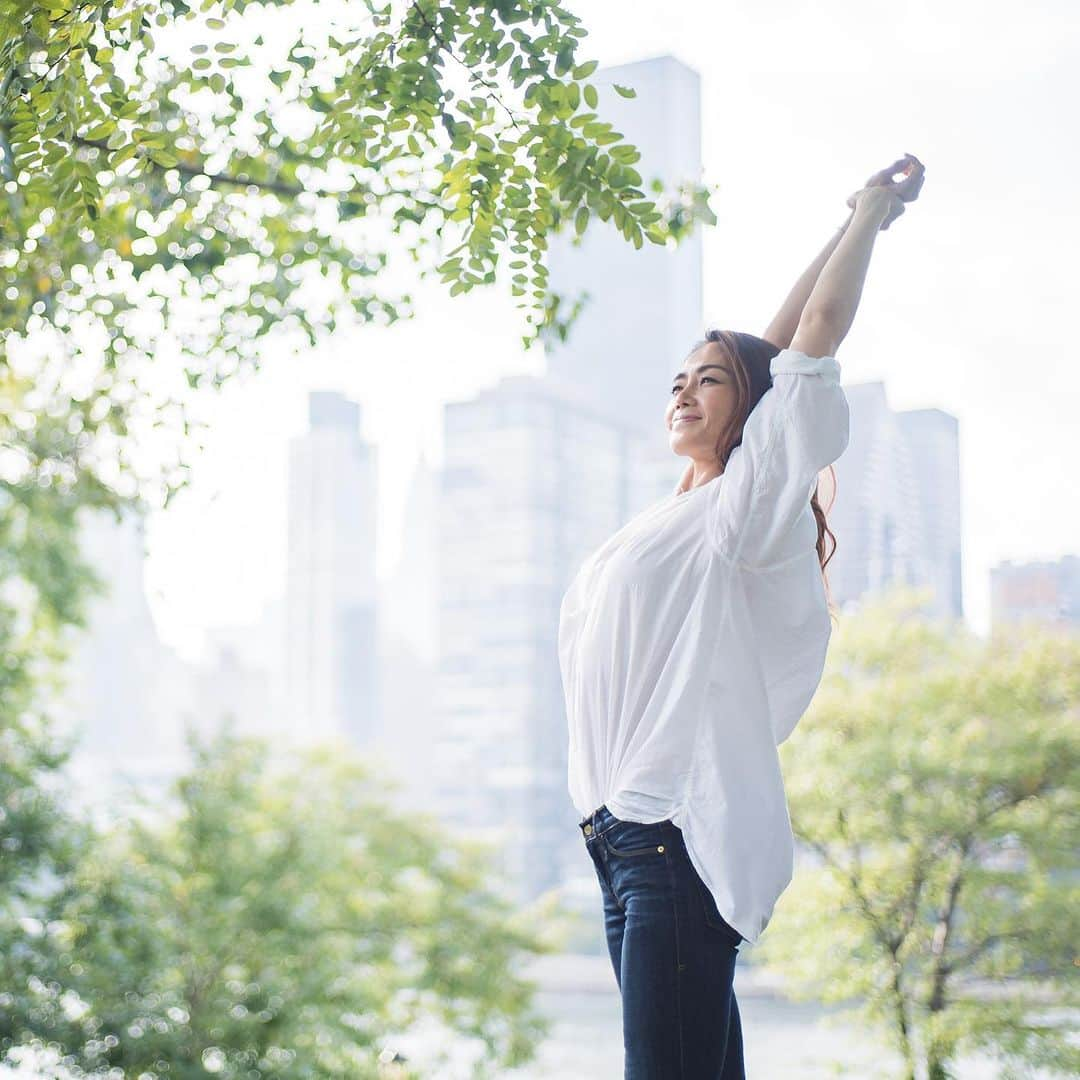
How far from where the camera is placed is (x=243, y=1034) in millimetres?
6676

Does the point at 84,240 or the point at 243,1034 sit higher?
the point at 84,240

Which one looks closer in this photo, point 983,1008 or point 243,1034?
point 983,1008

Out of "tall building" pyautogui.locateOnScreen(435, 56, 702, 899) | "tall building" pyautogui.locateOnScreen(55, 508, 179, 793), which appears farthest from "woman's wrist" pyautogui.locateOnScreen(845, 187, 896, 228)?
"tall building" pyautogui.locateOnScreen(55, 508, 179, 793)

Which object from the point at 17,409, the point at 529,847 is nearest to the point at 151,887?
the point at 17,409

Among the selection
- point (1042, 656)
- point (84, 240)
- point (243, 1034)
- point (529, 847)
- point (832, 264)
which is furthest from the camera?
point (529, 847)

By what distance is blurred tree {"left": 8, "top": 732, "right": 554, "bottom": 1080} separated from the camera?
551 centimetres

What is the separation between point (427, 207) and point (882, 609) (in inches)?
179

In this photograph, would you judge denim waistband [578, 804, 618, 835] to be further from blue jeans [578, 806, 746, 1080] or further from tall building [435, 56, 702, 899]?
tall building [435, 56, 702, 899]

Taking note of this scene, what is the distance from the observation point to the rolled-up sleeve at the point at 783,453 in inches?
42.2

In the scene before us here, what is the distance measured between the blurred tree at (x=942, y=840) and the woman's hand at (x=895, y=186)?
4795 millimetres

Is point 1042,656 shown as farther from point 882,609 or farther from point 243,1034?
point 243,1034

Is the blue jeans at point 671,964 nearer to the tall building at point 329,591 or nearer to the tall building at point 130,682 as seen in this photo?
the tall building at point 329,591

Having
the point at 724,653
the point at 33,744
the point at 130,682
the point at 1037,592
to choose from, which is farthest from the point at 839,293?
the point at 130,682

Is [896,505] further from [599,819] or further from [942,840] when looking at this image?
[599,819]
